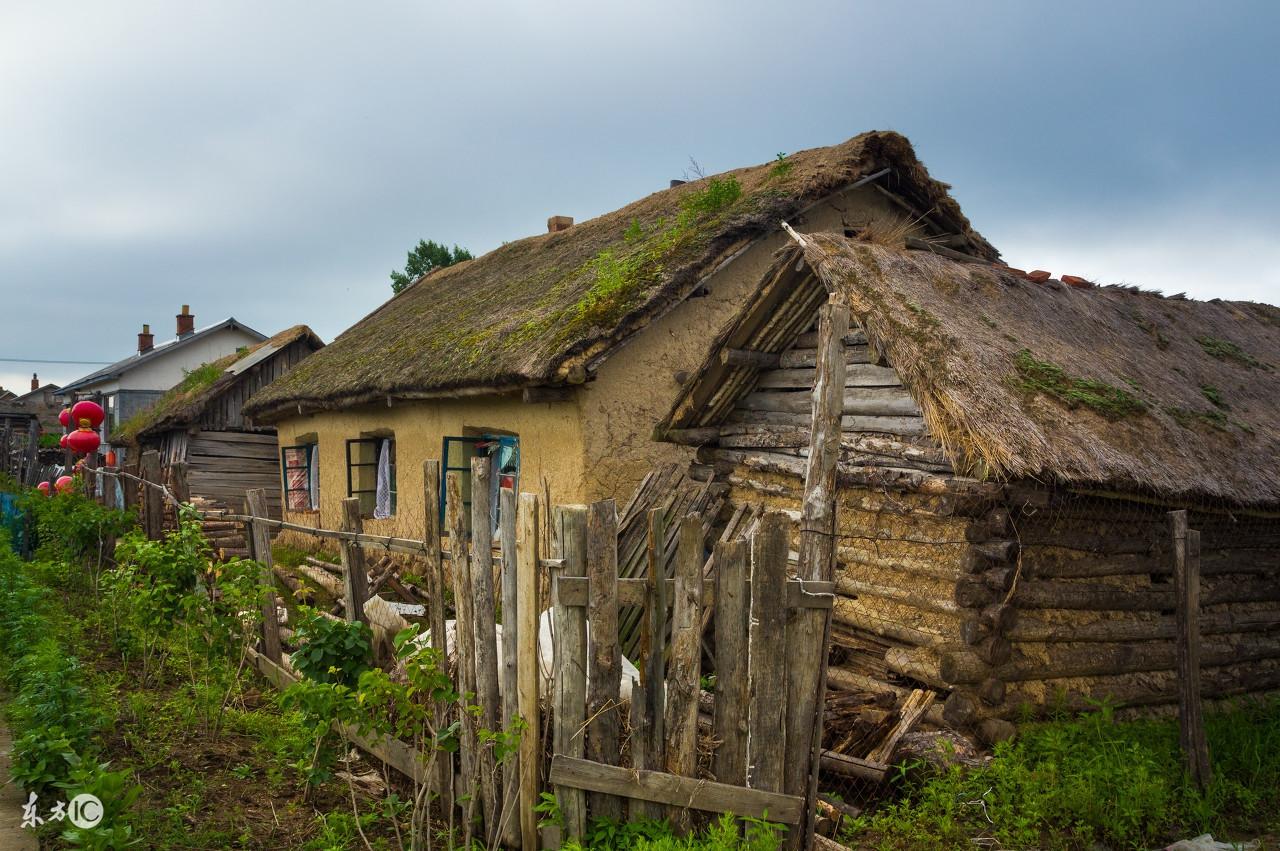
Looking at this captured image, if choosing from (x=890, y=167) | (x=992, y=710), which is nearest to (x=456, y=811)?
(x=992, y=710)

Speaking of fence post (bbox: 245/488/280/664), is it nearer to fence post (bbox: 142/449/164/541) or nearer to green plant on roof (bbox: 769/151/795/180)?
fence post (bbox: 142/449/164/541)

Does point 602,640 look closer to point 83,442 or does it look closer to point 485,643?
point 485,643

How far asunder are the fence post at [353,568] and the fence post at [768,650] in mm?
2747

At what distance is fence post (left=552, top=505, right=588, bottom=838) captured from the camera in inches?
170

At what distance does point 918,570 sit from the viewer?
6520 mm

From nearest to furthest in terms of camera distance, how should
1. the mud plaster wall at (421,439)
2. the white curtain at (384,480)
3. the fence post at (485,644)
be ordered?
the fence post at (485,644) < the mud plaster wall at (421,439) < the white curtain at (384,480)

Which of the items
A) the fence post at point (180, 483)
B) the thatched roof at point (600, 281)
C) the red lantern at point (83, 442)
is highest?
the thatched roof at point (600, 281)

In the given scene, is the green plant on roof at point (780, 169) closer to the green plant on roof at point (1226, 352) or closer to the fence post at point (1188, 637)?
the green plant on roof at point (1226, 352)

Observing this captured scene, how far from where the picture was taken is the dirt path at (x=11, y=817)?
415cm

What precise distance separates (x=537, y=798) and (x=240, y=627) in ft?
10.1

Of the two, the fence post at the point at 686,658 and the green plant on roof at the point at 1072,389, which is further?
the green plant on roof at the point at 1072,389

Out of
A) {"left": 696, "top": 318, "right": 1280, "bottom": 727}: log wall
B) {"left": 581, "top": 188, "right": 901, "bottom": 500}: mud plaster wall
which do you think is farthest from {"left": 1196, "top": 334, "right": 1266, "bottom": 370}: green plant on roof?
{"left": 581, "top": 188, "right": 901, "bottom": 500}: mud plaster wall

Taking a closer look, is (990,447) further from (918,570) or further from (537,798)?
(537,798)

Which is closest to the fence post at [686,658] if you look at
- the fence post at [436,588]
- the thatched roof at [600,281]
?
the fence post at [436,588]
